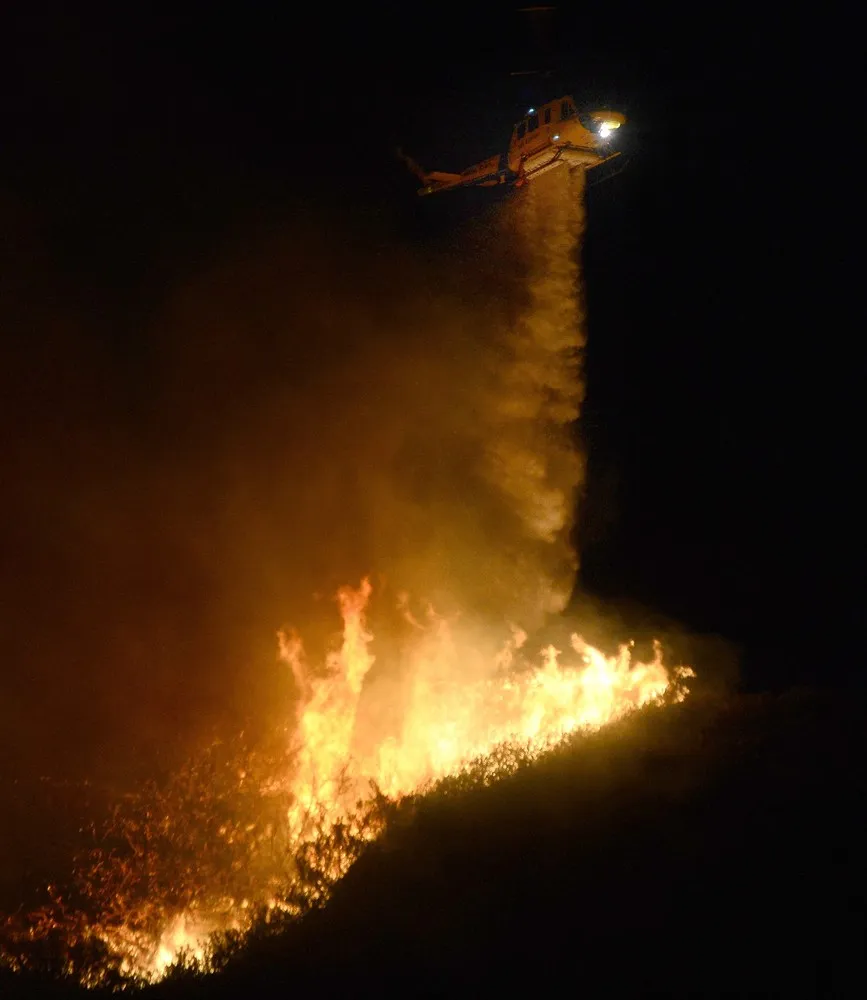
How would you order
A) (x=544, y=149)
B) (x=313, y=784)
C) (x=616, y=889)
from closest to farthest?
(x=616, y=889), (x=313, y=784), (x=544, y=149)

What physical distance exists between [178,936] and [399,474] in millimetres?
7021

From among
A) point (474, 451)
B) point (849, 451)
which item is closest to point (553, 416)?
point (474, 451)

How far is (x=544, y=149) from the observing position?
9719 mm

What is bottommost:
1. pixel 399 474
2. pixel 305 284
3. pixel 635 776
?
pixel 635 776

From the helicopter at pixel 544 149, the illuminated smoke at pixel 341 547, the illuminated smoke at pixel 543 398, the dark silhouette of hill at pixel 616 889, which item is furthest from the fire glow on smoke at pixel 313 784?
the helicopter at pixel 544 149

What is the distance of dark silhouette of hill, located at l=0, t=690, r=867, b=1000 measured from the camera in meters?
5.84

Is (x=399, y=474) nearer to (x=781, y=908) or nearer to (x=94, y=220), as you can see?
(x=94, y=220)

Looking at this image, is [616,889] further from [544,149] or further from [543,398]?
[544,149]

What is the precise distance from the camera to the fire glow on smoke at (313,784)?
26.0 ft

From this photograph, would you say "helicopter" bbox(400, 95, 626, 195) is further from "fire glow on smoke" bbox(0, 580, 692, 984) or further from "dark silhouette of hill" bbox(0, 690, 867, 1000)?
"dark silhouette of hill" bbox(0, 690, 867, 1000)

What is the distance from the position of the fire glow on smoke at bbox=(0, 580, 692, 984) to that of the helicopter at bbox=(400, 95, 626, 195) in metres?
6.65

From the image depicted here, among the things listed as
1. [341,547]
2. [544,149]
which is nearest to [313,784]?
[341,547]

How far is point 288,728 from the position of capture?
9883mm

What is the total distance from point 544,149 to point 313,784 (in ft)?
30.3
